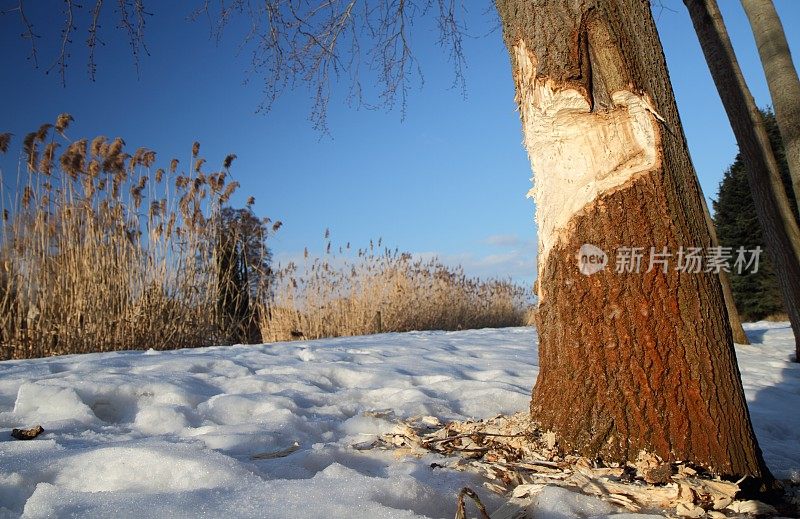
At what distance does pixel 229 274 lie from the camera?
670cm

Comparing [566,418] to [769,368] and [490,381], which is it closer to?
[490,381]

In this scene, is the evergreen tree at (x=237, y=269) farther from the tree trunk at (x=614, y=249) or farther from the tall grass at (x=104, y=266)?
the tree trunk at (x=614, y=249)

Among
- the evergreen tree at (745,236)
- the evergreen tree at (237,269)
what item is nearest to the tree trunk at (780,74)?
the evergreen tree at (237,269)

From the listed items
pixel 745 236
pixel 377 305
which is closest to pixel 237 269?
pixel 377 305

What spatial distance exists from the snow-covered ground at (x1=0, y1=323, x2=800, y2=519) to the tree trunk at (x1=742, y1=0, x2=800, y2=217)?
164cm

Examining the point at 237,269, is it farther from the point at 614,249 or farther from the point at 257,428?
the point at 614,249

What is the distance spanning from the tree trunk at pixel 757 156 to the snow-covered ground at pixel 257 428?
85 cm

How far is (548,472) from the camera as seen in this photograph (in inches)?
64.7

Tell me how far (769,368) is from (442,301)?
261 inches

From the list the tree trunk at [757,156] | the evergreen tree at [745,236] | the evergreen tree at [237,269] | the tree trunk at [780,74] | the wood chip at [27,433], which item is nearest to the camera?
the wood chip at [27,433]

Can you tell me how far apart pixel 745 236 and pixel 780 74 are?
1235cm

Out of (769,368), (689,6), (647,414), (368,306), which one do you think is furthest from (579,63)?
(368,306)

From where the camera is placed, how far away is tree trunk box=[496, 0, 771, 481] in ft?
5.68

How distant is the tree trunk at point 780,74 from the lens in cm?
364
